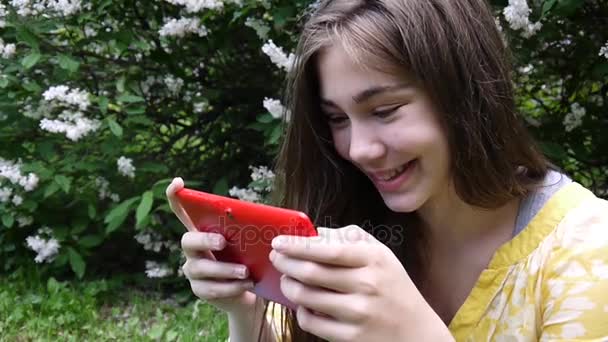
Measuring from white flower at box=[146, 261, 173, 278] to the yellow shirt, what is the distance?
2.19 meters

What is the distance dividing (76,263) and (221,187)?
75 cm

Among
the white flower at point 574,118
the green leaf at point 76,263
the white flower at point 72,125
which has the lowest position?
the green leaf at point 76,263

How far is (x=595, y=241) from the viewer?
1234mm

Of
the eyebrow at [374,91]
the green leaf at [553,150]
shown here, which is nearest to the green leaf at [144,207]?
the green leaf at [553,150]

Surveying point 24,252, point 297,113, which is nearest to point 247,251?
point 297,113

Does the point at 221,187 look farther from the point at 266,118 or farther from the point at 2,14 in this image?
the point at 2,14

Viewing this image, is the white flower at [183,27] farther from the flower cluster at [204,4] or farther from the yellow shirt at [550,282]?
the yellow shirt at [550,282]

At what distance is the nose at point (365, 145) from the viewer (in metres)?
1.32

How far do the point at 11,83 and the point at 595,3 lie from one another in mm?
2344

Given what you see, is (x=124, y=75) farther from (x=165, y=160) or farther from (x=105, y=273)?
(x=105, y=273)

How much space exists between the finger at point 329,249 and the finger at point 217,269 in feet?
0.88

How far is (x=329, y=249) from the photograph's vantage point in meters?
1.02

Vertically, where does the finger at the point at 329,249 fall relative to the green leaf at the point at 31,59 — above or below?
above

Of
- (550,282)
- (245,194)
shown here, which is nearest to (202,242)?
(550,282)
